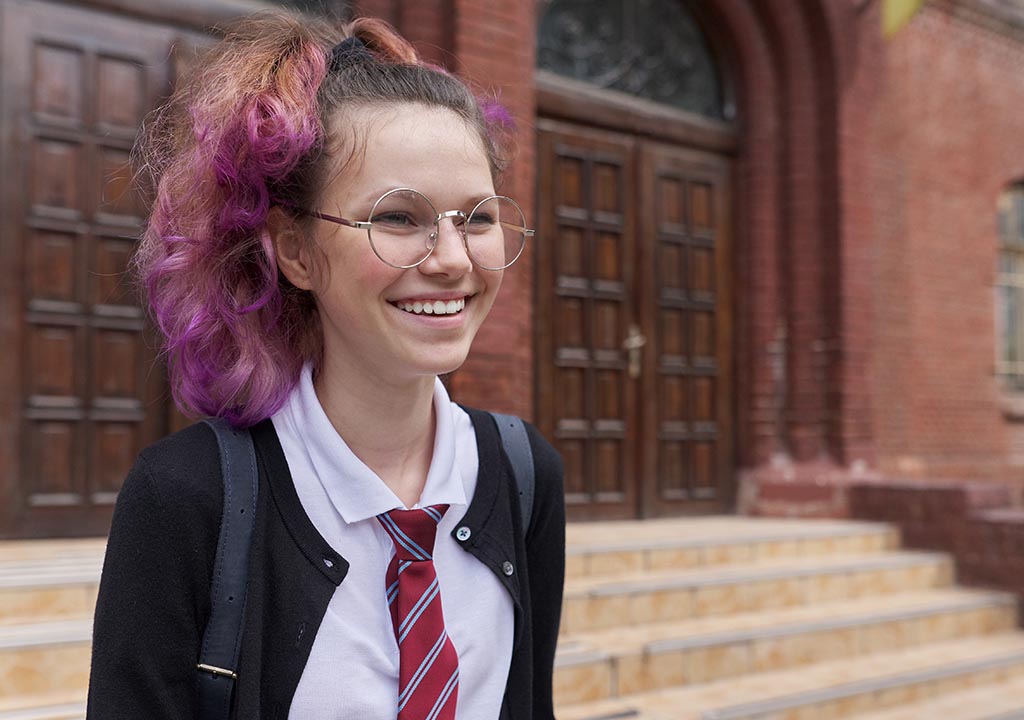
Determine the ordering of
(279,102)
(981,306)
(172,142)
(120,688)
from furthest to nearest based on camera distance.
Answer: (981,306), (172,142), (279,102), (120,688)

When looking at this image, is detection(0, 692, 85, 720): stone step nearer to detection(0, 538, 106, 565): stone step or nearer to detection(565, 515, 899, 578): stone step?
detection(0, 538, 106, 565): stone step

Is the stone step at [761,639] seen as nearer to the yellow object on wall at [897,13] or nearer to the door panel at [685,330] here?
the door panel at [685,330]

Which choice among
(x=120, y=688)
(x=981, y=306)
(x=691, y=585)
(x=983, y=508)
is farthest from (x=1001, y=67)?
(x=120, y=688)

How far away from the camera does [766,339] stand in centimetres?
777

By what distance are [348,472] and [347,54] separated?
604 mm

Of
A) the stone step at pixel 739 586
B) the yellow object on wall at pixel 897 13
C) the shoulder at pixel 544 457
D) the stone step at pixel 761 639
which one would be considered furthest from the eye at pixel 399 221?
the yellow object on wall at pixel 897 13

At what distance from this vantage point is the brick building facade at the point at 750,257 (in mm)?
5805

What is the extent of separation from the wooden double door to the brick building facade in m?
0.02

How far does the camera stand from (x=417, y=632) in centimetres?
133

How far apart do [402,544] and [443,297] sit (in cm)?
34

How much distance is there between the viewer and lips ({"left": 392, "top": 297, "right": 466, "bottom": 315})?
134 cm

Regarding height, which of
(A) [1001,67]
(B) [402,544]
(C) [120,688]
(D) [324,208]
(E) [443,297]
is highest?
(A) [1001,67]

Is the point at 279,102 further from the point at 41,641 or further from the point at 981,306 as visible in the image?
the point at 981,306

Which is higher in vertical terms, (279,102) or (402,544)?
(279,102)
